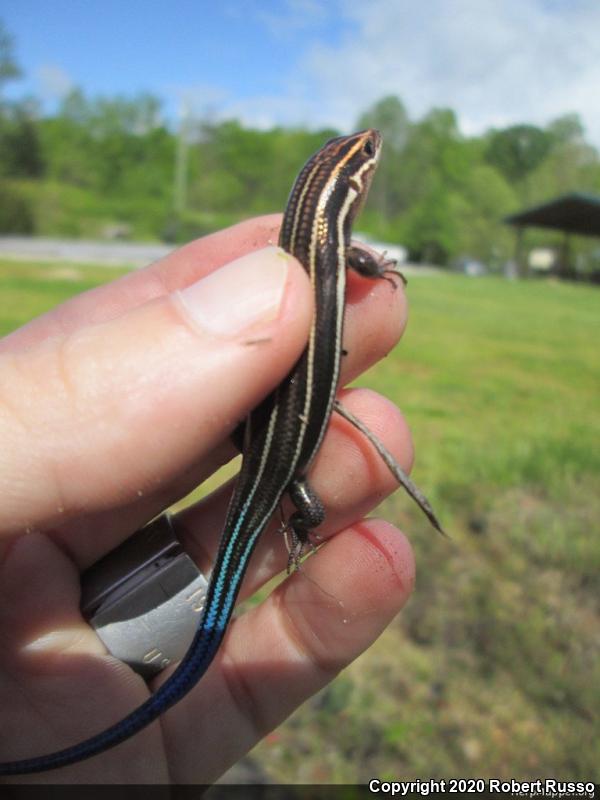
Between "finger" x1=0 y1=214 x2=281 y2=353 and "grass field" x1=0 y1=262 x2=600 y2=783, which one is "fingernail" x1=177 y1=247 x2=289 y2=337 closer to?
"finger" x1=0 y1=214 x2=281 y2=353

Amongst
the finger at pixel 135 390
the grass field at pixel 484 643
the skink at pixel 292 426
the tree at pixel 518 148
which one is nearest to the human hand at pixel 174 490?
the finger at pixel 135 390

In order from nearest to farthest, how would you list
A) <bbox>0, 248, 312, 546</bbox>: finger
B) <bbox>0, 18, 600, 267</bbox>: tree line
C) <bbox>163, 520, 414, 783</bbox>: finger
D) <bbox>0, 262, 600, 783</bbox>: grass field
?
<bbox>0, 248, 312, 546</bbox>: finger, <bbox>163, 520, 414, 783</bbox>: finger, <bbox>0, 262, 600, 783</bbox>: grass field, <bbox>0, 18, 600, 267</bbox>: tree line

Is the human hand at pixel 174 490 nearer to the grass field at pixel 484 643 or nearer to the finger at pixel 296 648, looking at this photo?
the finger at pixel 296 648

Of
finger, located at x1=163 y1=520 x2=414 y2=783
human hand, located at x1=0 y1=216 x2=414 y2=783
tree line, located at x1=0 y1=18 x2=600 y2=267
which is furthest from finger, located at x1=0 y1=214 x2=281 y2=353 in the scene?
tree line, located at x1=0 y1=18 x2=600 y2=267

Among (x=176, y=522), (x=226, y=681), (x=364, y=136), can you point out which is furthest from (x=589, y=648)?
(x=364, y=136)

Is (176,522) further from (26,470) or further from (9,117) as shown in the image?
(9,117)

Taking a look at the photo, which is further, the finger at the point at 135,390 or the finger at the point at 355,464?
the finger at the point at 355,464

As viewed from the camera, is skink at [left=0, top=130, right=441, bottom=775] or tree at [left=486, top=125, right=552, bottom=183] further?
tree at [left=486, top=125, right=552, bottom=183]
